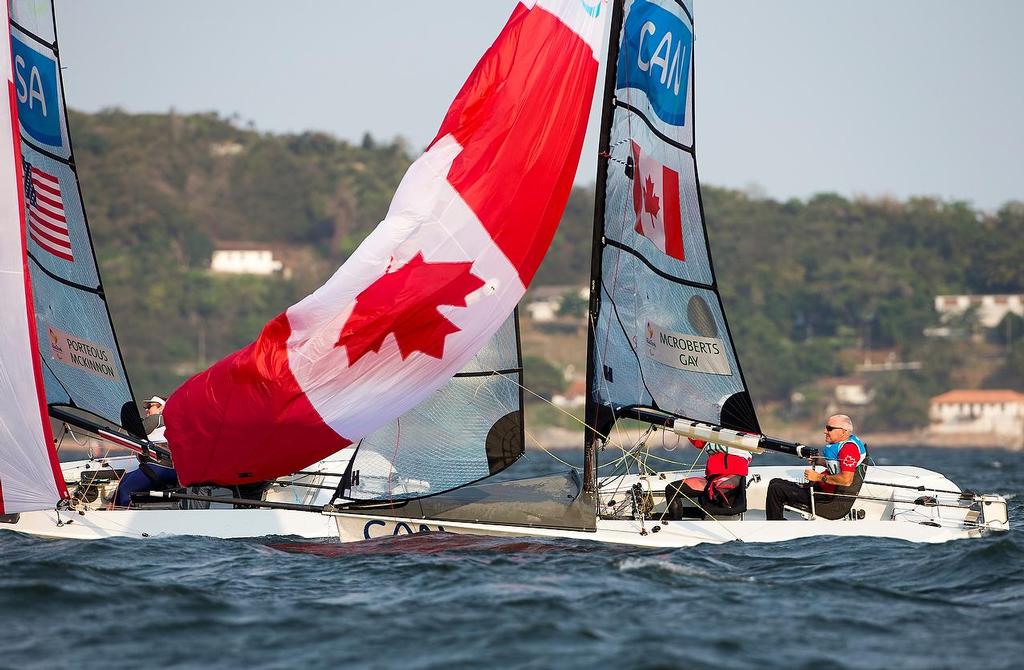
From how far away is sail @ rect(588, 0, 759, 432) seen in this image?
9.64 m

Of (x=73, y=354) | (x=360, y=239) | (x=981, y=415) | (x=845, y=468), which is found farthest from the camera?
(x=360, y=239)

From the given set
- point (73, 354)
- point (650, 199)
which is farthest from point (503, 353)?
point (73, 354)

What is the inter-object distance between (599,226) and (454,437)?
1.83m

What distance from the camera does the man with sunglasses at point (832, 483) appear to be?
363 inches

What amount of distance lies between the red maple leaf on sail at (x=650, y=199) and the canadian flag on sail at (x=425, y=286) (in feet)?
1.85

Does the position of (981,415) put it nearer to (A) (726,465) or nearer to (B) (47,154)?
(A) (726,465)

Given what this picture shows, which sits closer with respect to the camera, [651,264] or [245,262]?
[651,264]

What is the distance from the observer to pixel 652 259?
9727 millimetres

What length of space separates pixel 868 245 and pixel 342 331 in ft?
272

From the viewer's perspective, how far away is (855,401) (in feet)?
232

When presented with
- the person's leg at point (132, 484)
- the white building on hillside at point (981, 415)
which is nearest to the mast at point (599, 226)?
the person's leg at point (132, 484)

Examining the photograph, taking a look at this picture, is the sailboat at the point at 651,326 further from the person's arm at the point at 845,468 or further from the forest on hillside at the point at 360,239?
the forest on hillside at the point at 360,239

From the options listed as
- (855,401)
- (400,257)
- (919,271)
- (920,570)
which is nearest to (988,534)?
(920,570)

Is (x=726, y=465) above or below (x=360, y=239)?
below
